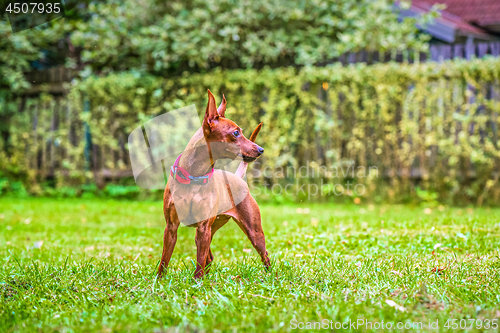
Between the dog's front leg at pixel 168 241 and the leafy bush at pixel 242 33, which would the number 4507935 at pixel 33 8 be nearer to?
the leafy bush at pixel 242 33

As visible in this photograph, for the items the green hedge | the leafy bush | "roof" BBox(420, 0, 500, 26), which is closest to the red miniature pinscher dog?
the green hedge

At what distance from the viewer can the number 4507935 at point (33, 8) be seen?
7.51 metres

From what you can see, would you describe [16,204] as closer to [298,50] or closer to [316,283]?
[298,50]

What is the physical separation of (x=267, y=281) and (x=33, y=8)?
8.22 meters

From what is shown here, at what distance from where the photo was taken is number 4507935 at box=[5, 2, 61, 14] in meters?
7.51

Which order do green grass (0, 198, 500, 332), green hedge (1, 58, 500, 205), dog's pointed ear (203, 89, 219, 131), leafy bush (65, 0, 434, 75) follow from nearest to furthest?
green grass (0, 198, 500, 332), dog's pointed ear (203, 89, 219, 131), green hedge (1, 58, 500, 205), leafy bush (65, 0, 434, 75)

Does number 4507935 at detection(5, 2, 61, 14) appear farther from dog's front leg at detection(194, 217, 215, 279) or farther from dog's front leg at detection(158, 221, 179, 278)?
dog's front leg at detection(194, 217, 215, 279)

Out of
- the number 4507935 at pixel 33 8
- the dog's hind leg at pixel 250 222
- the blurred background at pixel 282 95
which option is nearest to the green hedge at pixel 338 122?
the blurred background at pixel 282 95

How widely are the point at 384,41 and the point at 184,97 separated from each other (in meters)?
3.86

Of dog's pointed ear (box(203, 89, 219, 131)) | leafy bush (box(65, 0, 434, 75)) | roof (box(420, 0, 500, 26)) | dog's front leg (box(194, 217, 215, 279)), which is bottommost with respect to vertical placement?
dog's front leg (box(194, 217, 215, 279))

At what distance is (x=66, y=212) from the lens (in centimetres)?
658

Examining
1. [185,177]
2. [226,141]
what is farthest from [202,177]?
[226,141]

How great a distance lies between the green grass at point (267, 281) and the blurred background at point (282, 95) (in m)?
2.80

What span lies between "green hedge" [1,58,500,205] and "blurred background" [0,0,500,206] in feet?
0.08
